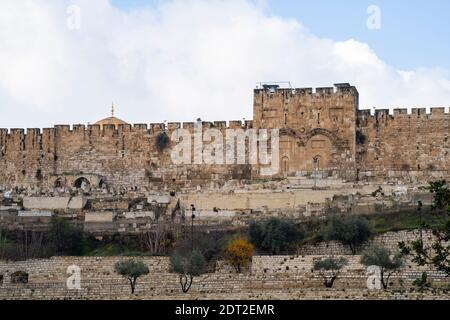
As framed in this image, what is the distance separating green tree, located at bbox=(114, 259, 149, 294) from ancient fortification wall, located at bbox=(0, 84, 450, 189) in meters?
12.6

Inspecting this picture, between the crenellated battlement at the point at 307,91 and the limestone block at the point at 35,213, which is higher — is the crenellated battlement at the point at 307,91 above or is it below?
above

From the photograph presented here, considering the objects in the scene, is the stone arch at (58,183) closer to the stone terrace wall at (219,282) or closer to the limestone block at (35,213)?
the limestone block at (35,213)

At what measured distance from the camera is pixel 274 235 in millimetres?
35344

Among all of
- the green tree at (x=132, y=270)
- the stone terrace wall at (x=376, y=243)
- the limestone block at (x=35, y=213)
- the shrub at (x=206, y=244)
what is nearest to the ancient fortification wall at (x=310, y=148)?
the limestone block at (x=35, y=213)

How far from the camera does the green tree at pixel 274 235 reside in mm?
35281

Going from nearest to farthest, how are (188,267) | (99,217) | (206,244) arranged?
(188,267) < (206,244) < (99,217)

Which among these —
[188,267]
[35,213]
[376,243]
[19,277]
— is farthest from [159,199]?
[188,267]

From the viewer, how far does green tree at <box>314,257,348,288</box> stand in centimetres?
3127

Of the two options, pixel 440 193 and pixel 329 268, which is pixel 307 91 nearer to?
pixel 329 268

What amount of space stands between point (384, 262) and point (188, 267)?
4.72 m

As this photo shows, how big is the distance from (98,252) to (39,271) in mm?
3366

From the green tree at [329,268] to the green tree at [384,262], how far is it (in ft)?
1.99

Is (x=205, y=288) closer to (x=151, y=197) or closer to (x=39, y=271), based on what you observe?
(x=39, y=271)
